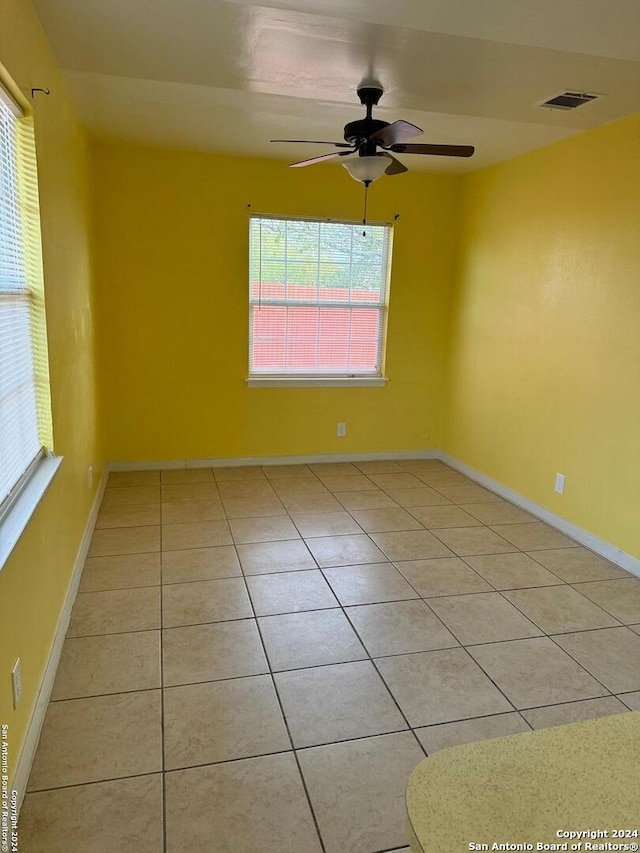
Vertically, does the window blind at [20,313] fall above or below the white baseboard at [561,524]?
above

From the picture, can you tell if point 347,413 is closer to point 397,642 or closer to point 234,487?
point 234,487

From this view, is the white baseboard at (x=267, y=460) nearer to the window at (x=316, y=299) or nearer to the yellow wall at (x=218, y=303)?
the yellow wall at (x=218, y=303)

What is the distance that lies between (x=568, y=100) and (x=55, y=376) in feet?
9.40

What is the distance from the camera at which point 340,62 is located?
2533 mm

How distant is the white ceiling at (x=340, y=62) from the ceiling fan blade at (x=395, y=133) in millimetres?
292

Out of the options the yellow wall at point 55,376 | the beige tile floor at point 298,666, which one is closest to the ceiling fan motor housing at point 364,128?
the yellow wall at point 55,376

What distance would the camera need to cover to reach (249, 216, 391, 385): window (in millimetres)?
4625

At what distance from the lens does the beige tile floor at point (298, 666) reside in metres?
1.61

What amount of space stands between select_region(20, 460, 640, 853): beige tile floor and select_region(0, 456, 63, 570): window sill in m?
0.73

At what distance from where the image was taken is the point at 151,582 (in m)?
2.88

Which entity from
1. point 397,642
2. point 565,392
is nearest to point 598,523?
point 565,392

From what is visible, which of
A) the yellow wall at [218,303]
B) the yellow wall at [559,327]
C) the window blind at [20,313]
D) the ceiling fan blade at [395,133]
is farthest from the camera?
the yellow wall at [218,303]
